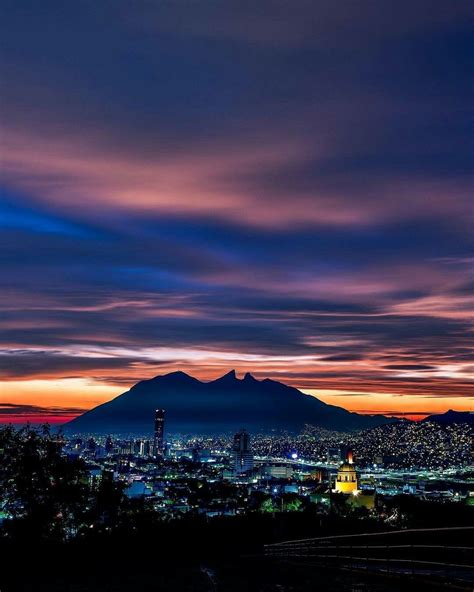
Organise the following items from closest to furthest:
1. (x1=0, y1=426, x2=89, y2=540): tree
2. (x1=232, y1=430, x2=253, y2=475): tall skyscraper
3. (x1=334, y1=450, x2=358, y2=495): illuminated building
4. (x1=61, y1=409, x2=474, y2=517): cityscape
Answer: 1. (x1=0, y1=426, x2=89, y2=540): tree
2. (x1=61, y1=409, x2=474, y2=517): cityscape
3. (x1=334, y1=450, x2=358, y2=495): illuminated building
4. (x1=232, y1=430, x2=253, y2=475): tall skyscraper

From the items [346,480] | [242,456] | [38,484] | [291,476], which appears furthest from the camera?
[242,456]

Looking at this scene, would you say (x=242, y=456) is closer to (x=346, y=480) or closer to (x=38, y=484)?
(x=346, y=480)

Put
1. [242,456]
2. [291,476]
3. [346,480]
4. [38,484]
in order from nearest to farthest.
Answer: [38,484]
[346,480]
[291,476]
[242,456]

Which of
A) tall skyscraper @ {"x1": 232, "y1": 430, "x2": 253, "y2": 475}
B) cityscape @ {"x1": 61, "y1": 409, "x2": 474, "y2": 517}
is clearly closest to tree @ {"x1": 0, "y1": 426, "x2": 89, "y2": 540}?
cityscape @ {"x1": 61, "y1": 409, "x2": 474, "y2": 517}

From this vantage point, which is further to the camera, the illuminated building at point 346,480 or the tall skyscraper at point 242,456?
the tall skyscraper at point 242,456

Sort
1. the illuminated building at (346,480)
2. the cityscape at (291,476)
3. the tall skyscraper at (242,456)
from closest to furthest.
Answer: the cityscape at (291,476) → the illuminated building at (346,480) → the tall skyscraper at (242,456)

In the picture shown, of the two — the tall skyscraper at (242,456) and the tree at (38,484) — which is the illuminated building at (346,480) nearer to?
the tree at (38,484)

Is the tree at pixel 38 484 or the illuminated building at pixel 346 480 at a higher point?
the tree at pixel 38 484

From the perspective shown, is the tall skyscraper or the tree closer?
the tree

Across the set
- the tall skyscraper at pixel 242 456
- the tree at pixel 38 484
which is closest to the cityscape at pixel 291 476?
the tall skyscraper at pixel 242 456

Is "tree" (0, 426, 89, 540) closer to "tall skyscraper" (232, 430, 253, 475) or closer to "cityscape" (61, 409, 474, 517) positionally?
"cityscape" (61, 409, 474, 517)

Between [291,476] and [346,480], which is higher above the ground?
[346,480]

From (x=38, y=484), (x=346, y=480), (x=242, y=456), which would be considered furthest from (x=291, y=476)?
(x=38, y=484)

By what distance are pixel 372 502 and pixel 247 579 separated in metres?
63.2
